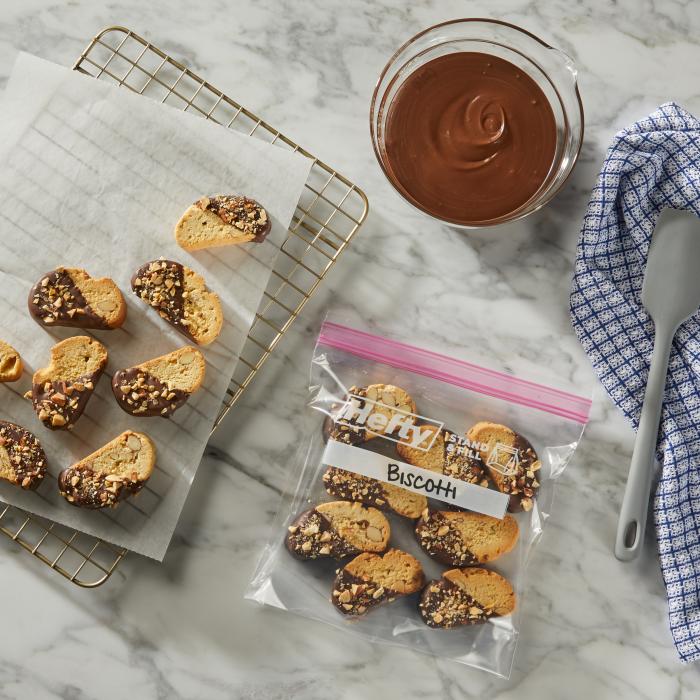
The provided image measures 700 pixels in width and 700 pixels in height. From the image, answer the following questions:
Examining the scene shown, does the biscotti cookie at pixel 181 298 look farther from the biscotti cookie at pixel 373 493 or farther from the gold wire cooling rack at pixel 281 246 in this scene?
the biscotti cookie at pixel 373 493

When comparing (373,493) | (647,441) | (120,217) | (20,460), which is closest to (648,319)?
(647,441)

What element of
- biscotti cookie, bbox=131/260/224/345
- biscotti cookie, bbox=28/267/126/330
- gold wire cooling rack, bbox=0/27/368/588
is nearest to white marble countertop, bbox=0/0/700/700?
gold wire cooling rack, bbox=0/27/368/588

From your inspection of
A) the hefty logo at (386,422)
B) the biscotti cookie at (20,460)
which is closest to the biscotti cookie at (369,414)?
the hefty logo at (386,422)

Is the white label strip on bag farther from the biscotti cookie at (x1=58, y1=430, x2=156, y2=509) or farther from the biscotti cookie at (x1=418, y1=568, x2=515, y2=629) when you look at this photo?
the biscotti cookie at (x1=58, y1=430, x2=156, y2=509)

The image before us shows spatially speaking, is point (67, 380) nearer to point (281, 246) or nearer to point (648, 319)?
point (281, 246)

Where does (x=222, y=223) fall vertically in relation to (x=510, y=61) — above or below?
below

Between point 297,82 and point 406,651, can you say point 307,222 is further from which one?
point 406,651
